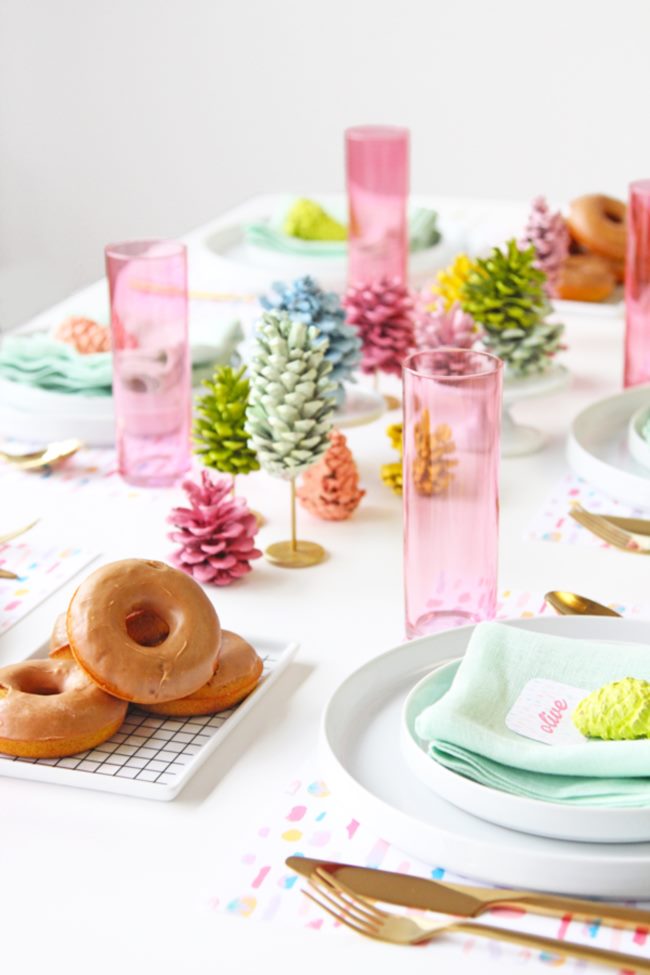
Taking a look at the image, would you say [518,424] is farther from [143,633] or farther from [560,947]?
[560,947]

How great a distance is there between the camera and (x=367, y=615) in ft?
3.50

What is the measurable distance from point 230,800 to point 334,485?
0.50m

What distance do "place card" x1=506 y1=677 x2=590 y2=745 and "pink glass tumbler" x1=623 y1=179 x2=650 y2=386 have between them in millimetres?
801

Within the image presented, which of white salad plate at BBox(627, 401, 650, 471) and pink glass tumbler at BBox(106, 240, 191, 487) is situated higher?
pink glass tumbler at BBox(106, 240, 191, 487)

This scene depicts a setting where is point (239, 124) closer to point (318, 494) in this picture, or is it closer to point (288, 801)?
point (318, 494)

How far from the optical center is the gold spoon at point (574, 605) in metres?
1.02

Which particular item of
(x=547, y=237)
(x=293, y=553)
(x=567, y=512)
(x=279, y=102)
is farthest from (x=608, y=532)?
(x=279, y=102)

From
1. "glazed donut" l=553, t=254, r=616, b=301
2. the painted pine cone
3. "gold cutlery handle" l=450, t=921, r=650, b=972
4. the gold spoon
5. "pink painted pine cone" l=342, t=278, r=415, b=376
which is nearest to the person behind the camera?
"gold cutlery handle" l=450, t=921, r=650, b=972

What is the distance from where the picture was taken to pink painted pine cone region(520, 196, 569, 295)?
72.6 inches

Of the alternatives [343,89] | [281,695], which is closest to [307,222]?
[281,695]

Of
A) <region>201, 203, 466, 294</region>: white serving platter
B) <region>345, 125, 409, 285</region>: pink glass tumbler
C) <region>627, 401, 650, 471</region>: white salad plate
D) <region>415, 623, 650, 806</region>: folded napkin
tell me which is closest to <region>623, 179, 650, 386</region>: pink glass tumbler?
<region>627, 401, 650, 471</region>: white salad plate

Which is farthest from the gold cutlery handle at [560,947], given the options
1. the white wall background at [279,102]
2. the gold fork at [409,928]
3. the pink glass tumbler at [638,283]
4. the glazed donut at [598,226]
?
the white wall background at [279,102]

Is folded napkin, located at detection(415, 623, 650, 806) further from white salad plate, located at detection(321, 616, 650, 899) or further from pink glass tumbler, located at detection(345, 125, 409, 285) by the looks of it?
pink glass tumbler, located at detection(345, 125, 409, 285)

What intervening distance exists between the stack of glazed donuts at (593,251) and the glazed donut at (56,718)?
4.20 feet
